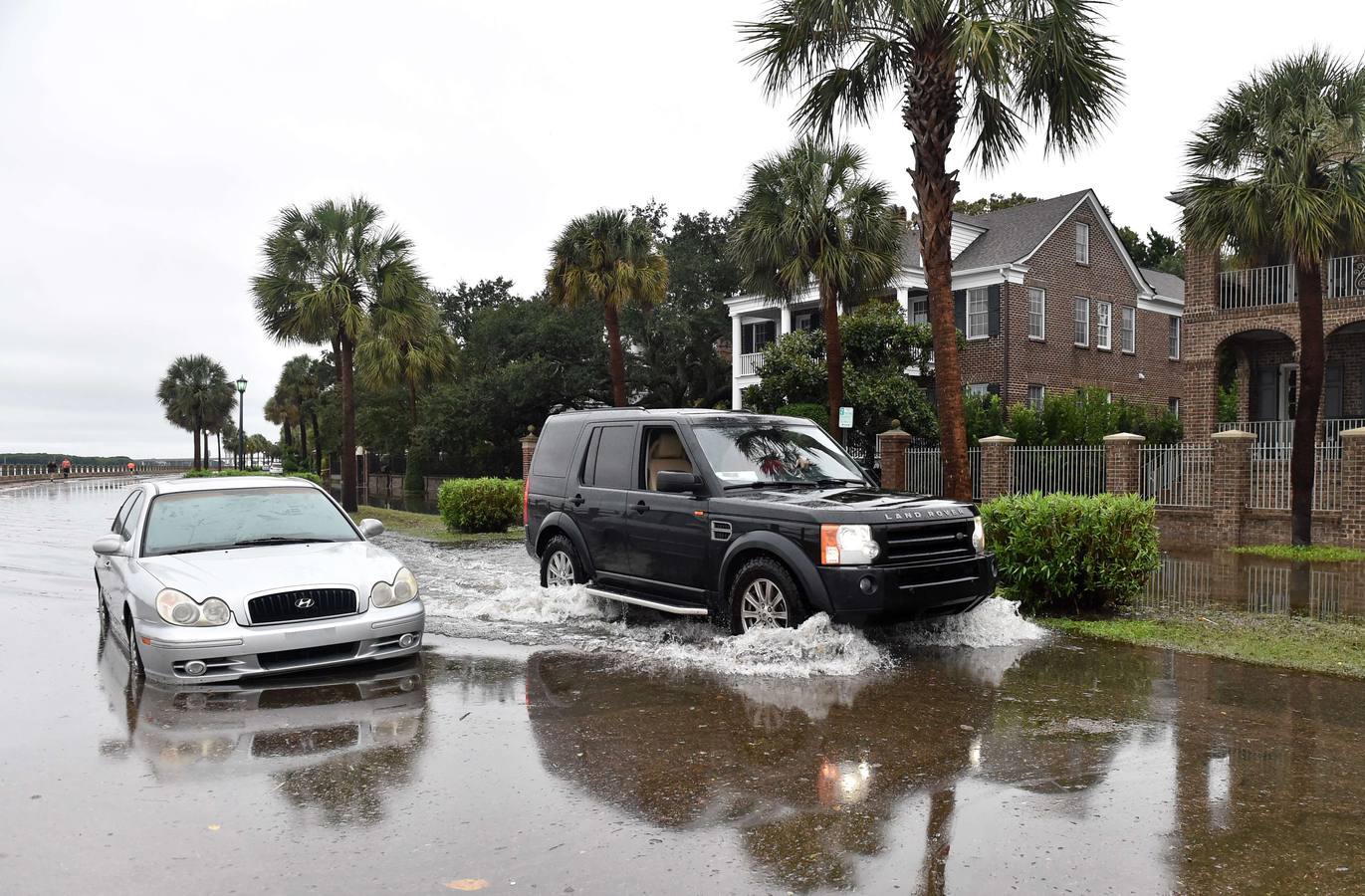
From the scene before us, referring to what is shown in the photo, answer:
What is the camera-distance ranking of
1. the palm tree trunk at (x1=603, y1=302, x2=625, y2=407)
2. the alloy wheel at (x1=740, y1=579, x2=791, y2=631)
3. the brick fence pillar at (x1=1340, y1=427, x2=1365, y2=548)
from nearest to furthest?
1. the alloy wheel at (x1=740, y1=579, x2=791, y2=631)
2. the brick fence pillar at (x1=1340, y1=427, x2=1365, y2=548)
3. the palm tree trunk at (x1=603, y1=302, x2=625, y2=407)

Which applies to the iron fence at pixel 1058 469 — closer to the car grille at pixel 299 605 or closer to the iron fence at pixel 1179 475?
the iron fence at pixel 1179 475

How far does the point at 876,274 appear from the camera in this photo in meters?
23.1

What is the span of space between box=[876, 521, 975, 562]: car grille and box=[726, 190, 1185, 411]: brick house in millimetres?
22513

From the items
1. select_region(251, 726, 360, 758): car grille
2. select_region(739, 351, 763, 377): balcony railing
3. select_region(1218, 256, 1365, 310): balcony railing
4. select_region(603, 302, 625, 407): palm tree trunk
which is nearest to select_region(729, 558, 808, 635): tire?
select_region(251, 726, 360, 758): car grille

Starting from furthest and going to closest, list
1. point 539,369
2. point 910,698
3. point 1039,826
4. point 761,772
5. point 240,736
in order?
point 539,369 < point 910,698 < point 240,736 < point 761,772 < point 1039,826

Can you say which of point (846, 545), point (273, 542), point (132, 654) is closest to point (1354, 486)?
point (846, 545)

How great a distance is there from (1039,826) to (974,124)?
1248cm

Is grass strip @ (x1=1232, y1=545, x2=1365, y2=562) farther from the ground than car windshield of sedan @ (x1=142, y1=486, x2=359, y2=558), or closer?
closer

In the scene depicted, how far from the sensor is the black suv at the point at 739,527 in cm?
730

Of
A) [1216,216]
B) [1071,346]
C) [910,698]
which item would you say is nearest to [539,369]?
[1071,346]

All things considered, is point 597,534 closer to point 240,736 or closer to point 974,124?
point 240,736

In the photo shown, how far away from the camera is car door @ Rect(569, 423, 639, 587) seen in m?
9.09

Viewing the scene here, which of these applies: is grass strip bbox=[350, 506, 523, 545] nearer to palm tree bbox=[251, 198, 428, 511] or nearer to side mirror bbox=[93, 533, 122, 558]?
palm tree bbox=[251, 198, 428, 511]

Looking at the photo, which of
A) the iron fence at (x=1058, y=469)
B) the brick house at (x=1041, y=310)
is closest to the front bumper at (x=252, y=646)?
the iron fence at (x=1058, y=469)
